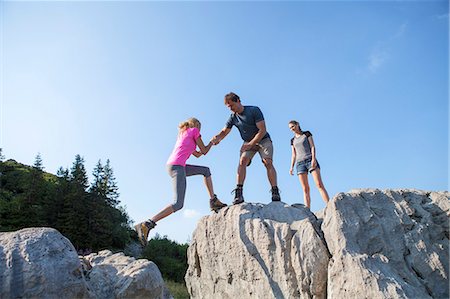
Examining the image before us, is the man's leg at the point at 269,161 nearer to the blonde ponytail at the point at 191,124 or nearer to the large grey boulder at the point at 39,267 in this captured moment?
the blonde ponytail at the point at 191,124

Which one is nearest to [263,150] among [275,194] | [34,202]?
[275,194]

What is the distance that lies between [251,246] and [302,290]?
1.24m

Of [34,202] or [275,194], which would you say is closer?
[275,194]

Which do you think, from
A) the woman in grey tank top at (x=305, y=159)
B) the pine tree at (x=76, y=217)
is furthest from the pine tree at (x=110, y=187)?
the woman in grey tank top at (x=305, y=159)

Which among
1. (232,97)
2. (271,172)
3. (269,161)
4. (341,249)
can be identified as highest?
(232,97)

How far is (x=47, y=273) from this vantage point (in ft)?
17.5

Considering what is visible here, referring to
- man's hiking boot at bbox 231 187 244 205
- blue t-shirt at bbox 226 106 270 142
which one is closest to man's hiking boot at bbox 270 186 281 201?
man's hiking boot at bbox 231 187 244 205

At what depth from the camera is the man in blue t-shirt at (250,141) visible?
827 cm

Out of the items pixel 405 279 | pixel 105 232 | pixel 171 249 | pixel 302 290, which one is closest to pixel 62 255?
pixel 302 290

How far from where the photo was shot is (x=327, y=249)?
20.4 feet

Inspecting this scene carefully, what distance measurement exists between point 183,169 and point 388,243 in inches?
162

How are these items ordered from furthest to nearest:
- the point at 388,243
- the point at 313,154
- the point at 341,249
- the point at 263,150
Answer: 1. the point at 313,154
2. the point at 263,150
3. the point at 388,243
4. the point at 341,249

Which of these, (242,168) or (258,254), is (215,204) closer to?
(242,168)

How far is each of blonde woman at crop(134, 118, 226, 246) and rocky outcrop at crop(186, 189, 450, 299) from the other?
0.96 m
